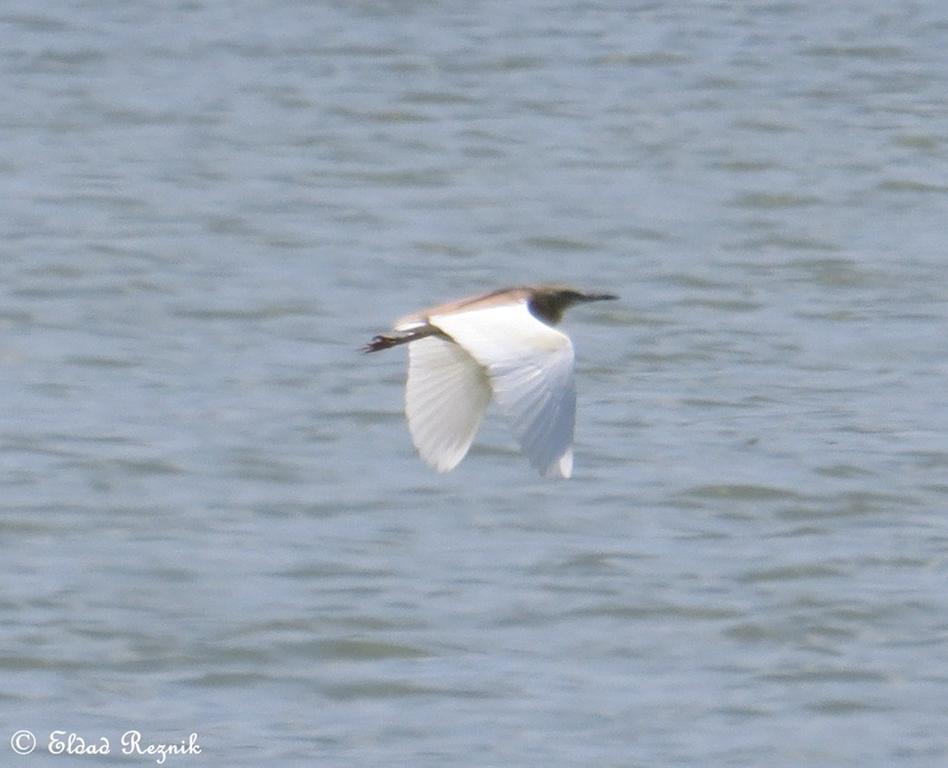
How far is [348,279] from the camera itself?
9367 millimetres

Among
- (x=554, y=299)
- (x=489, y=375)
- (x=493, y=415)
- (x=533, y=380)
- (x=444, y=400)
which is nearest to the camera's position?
(x=533, y=380)

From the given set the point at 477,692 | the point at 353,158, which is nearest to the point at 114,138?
the point at 353,158

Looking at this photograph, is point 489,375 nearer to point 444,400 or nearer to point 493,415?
point 444,400

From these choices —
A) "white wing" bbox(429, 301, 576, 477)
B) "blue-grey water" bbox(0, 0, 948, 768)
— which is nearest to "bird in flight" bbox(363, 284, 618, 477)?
"white wing" bbox(429, 301, 576, 477)

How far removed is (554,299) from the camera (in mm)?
5477

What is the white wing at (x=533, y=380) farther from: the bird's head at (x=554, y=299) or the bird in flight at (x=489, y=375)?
the bird's head at (x=554, y=299)

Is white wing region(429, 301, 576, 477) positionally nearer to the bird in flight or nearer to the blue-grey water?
the bird in flight

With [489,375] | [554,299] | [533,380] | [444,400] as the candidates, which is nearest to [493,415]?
[554,299]

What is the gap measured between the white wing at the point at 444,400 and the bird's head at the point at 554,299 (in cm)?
39

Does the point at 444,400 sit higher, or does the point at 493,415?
the point at 444,400

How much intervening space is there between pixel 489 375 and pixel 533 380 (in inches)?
7.6

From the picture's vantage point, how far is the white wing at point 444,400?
4957 mm

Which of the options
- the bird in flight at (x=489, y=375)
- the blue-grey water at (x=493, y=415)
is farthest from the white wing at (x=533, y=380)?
the blue-grey water at (x=493, y=415)

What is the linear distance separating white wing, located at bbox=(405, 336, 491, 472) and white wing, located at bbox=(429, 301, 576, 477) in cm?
24
